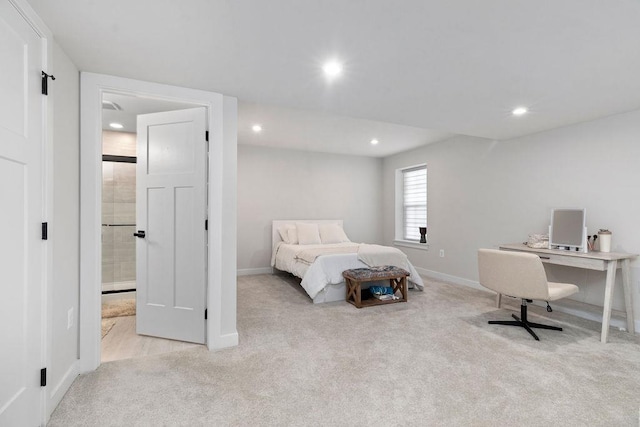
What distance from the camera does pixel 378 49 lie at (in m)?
1.94

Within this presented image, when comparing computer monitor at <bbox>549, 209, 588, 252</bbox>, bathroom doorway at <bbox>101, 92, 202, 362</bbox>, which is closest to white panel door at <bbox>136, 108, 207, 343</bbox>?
bathroom doorway at <bbox>101, 92, 202, 362</bbox>

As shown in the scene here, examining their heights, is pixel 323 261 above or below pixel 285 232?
below

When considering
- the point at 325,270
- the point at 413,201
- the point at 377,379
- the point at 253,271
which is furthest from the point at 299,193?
the point at 377,379

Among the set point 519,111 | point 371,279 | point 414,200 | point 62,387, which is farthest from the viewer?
point 414,200

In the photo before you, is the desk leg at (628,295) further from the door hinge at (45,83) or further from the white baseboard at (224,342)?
the door hinge at (45,83)

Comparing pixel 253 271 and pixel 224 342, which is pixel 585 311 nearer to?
pixel 224 342

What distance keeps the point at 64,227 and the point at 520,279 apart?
3.64m

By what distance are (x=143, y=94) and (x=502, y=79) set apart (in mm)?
2830

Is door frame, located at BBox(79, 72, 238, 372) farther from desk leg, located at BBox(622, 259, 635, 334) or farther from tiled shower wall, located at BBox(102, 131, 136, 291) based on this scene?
desk leg, located at BBox(622, 259, 635, 334)

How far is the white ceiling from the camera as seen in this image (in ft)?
5.14

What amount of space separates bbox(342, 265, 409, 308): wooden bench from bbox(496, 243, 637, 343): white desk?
1518 millimetres

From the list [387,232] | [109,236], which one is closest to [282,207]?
[387,232]

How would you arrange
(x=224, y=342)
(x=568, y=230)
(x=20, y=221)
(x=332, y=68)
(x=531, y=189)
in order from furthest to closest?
(x=531, y=189) < (x=568, y=230) < (x=224, y=342) < (x=332, y=68) < (x=20, y=221)

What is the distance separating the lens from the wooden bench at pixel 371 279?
3730 millimetres
